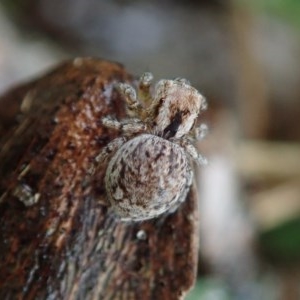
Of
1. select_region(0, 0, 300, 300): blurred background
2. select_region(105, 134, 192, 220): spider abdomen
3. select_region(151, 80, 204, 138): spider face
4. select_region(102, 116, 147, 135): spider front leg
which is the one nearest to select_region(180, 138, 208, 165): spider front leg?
select_region(151, 80, 204, 138): spider face

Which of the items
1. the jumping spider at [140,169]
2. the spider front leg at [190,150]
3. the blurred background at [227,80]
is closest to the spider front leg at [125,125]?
the jumping spider at [140,169]

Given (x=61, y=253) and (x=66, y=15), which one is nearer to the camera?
(x=61, y=253)

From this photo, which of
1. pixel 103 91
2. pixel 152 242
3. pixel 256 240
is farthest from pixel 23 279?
pixel 256 240

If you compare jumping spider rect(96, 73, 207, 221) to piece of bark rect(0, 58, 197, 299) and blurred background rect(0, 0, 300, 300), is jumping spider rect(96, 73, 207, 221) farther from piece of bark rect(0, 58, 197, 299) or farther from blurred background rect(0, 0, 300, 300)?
blurred background rect(0, 0, 300, 300)

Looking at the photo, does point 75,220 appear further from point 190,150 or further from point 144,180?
point 190,150

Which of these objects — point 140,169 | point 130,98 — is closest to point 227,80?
point 130,98

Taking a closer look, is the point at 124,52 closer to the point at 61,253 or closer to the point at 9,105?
the point at 9,105
